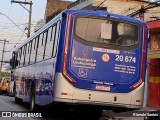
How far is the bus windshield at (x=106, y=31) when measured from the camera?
10953 mm

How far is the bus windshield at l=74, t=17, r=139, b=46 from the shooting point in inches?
431

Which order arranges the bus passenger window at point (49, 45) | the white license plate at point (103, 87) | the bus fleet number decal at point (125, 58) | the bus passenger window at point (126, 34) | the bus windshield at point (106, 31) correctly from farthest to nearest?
the bus passenger window at point (49, 45), the bus passenger window at point (126, 34), the bus fleet number decal at point (125, 58), the bus windshield at point (106, 31), the white license plate at point (103, 87)

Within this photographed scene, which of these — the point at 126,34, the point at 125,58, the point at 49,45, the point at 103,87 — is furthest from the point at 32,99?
the point at 126,34

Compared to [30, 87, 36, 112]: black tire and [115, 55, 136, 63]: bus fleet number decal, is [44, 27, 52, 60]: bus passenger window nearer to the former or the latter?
[115, 55, 136, 63]: bus fleet number decal

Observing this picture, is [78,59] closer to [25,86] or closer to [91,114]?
[91,114]

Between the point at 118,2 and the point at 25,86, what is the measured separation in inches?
902

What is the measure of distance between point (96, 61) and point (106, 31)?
942 millimetres

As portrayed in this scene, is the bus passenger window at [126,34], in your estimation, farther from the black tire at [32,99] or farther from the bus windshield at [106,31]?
the black tire at [32,99]

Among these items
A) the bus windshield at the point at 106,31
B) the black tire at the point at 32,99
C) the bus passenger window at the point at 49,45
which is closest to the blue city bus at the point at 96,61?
the bus windshield at the point at 106,31

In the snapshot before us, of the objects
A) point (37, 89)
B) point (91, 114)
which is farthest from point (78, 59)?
point (91, 114)

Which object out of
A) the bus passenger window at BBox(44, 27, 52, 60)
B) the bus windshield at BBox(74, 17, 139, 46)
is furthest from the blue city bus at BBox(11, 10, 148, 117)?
the bus passenger window at BBox(44, 27, 52, 60)

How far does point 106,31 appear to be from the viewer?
11.1 metres

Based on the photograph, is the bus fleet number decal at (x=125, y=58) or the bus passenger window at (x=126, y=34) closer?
the bus fleet number decal at (x=125, y=58)

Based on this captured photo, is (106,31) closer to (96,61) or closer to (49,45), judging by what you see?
(96,61)
